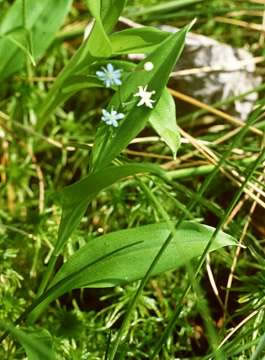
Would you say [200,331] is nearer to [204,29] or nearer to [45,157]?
[45,157]

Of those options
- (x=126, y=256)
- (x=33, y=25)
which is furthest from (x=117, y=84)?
(x=33, y=25)

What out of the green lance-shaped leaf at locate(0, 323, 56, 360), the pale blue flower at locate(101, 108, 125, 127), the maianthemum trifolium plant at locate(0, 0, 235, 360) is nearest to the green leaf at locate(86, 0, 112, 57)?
the maianthemum trifolium plant at locate(0, 0, 235, 360)

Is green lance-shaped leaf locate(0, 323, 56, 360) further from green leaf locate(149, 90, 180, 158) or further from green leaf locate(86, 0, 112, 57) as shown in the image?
green leaf locate(86, 0, 112, 57)

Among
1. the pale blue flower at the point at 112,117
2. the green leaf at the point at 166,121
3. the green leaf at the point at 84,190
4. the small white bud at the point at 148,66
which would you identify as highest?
the small white bud at the point at 148,66

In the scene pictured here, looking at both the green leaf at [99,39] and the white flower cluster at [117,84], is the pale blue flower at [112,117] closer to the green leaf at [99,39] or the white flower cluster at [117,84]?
the white flower cluster at [117,84]

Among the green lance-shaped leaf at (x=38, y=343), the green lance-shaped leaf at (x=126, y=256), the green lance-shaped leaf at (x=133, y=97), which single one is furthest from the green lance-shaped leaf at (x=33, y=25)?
the green lance-shaped leaf at (x=38, y=343)
